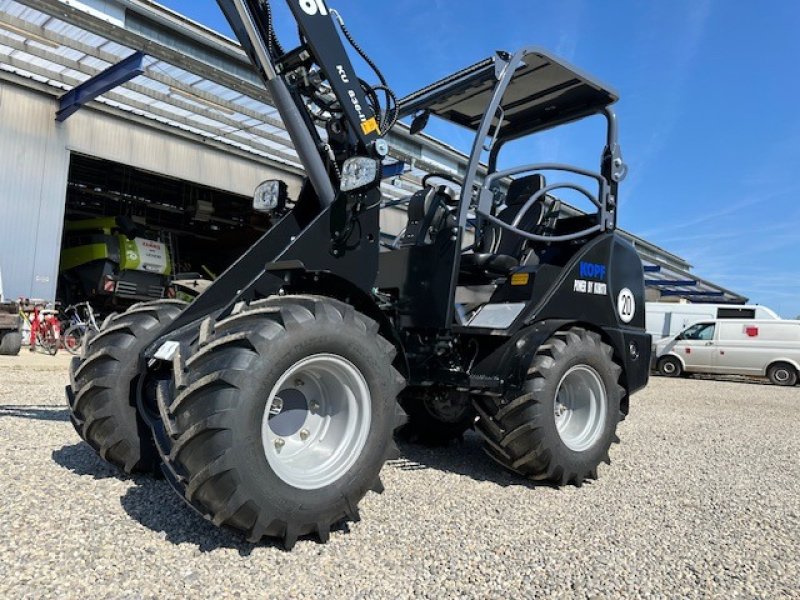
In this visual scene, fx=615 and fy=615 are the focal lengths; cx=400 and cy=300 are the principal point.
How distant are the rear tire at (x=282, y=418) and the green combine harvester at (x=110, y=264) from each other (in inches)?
577

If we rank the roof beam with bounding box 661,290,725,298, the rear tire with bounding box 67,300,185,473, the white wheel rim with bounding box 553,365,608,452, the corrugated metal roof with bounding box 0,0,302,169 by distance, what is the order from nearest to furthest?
the rear tire with bounding box 67,300,185,473
the white wheel rim with bounding box 553,365,608,452
the corrugated metal roof with bounding box 0,0,302,169
the roof beam with bounding box 661,290,725,298

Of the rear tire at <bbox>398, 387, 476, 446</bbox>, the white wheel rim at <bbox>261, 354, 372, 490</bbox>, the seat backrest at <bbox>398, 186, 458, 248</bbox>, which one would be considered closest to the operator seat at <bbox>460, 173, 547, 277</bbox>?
the seat backrest at <bbox>398, 186, 458, 248</bbox>

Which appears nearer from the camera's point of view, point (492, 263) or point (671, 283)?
point (492, 263)

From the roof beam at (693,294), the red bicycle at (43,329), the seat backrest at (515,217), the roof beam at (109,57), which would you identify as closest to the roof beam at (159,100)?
the roof beam at (109,57)

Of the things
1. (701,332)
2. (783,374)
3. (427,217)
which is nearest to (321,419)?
(427,217)

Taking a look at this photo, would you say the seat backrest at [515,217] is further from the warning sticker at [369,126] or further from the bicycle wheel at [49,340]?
the bicycle wheel at [49,340]

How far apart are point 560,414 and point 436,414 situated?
1012mm

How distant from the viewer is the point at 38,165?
483 inches

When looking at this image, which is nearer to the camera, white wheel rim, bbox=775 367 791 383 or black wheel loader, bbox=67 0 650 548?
black wheel loader, bbox=67 0 650 548

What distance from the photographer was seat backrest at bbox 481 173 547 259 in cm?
490

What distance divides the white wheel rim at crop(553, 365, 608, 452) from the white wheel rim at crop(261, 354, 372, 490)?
1.92 metres

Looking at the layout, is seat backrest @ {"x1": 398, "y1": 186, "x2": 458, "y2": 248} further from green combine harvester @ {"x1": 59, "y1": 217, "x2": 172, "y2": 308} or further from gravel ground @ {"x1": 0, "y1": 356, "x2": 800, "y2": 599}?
green combine harvester @ {"x1": 59, "y1": 217, "x2": 172, "y2": 308}

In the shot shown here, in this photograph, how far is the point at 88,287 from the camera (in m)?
16.3

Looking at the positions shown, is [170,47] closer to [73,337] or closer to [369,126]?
[73,337]
